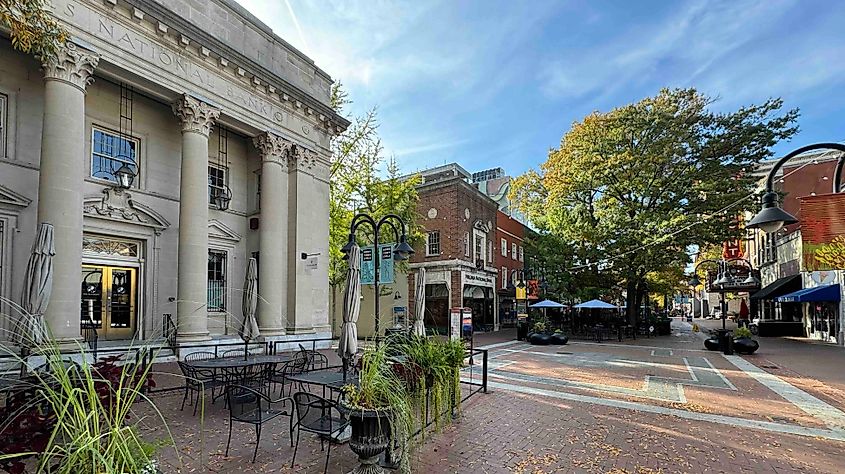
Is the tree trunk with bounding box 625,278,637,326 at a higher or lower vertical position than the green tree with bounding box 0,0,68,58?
lower

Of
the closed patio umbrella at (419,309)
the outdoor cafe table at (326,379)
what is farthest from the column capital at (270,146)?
the outdoor cafe table at (326,379)

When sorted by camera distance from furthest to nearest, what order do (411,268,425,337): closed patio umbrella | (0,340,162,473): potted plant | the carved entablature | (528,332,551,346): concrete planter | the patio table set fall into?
1. (528,332,551,346): concrete planter
2. the carved entablature
3. (411,268,425,337): closed patio umbrella
4. the patio table set
5. (0,340,162,473): potted plant

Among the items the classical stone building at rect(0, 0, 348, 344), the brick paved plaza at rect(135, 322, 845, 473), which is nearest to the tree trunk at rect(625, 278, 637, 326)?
the brick paved plaza at rect(135, 322, 845, 473)

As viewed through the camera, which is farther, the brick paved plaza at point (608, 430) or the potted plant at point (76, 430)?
the brick paved plaza at point (608, 430)

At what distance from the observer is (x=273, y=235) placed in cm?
1553

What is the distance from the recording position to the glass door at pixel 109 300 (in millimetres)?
13023

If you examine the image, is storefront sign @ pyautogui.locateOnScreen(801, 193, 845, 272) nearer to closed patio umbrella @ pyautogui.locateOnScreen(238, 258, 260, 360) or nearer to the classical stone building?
closed patio umbrella @ pyautogui.locateOnScreen(238, 258, 260, 360)

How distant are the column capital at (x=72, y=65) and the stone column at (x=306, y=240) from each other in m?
6.88

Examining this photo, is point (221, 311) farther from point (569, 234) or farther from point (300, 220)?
point (569, 234)

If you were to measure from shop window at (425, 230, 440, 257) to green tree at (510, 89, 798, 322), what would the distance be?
7593 millimetres

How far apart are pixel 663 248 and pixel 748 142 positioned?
663 cm

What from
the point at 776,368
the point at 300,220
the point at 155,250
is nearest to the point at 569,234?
the point at 776,368

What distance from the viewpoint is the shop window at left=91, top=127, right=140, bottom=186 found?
42.3ft

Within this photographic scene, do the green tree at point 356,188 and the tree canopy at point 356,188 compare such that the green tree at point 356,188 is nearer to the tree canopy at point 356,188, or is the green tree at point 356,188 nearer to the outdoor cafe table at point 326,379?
the tree canopy at point 356,188
